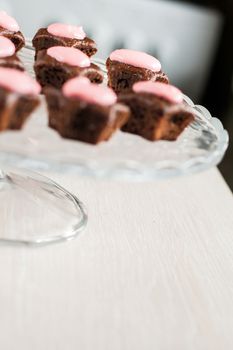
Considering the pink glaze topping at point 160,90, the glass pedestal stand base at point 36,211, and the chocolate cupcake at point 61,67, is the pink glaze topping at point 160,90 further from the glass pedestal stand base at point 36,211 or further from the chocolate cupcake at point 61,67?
the glass pedestal stand base at point 36,211

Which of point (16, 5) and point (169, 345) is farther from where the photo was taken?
point (16, 5)

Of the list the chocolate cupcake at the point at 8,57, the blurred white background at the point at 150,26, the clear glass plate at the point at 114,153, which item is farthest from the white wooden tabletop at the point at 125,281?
the blurred white background at the point at 150,26

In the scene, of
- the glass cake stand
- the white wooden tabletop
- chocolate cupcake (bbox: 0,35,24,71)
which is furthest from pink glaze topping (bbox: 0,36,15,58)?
the white wooden tabletop

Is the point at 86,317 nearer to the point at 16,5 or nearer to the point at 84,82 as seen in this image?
the point at 84,82

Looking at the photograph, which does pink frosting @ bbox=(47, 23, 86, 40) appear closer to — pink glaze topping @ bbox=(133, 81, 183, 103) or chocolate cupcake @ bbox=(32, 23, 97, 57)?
chocolate cupcake @ bbox=(32, 23, 97, 57)

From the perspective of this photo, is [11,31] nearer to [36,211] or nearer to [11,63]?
[11,63]

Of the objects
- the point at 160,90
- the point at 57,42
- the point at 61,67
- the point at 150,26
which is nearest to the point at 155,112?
the point at 160,90

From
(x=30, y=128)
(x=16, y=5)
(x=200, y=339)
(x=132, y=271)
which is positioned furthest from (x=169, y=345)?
(x=16, y=5)
